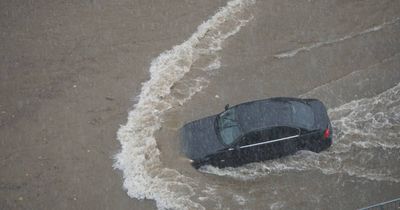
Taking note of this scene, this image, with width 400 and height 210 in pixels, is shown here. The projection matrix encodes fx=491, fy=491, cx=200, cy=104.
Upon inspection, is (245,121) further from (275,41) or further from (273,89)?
(275,41)

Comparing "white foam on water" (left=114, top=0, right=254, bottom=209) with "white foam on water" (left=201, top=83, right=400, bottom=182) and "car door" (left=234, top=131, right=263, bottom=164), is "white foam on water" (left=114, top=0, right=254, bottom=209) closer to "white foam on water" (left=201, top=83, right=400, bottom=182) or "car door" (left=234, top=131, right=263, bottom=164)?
"white foam on water" (left=201, top=83, right=400, bottom=182)

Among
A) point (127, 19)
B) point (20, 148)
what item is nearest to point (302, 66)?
point (127, 19)

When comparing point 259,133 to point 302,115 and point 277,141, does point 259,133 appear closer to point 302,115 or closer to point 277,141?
point 277,141

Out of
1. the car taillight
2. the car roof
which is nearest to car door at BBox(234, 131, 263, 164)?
the car roof

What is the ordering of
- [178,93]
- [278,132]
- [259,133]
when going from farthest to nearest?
[178,93]
[278,132]
[259,133]

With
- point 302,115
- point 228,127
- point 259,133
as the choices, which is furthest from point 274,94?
point 259,133

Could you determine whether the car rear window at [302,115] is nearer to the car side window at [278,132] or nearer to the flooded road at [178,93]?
the car side window at [278,132]
